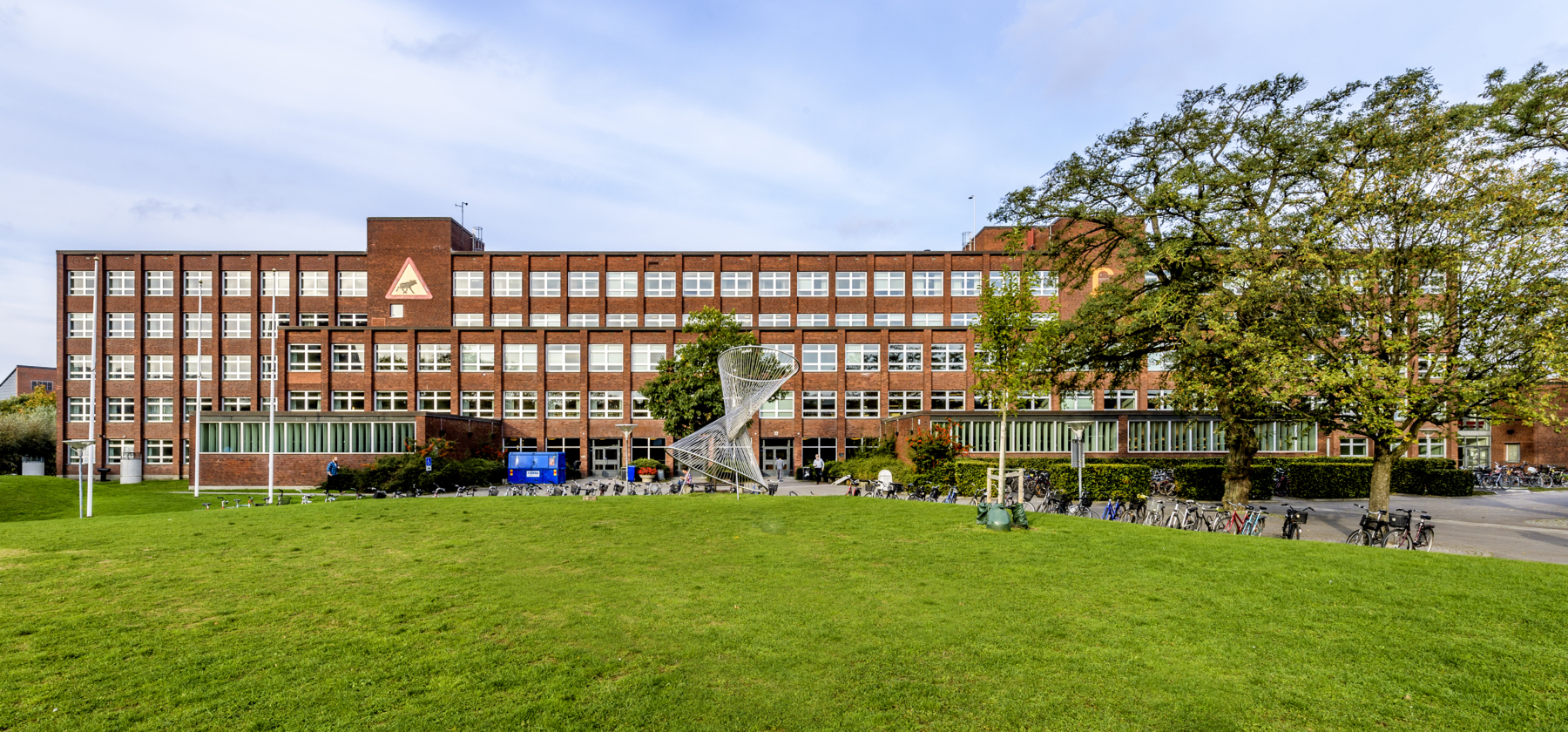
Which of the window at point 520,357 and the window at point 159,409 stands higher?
the window at point 520,357

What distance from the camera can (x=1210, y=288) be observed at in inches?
968

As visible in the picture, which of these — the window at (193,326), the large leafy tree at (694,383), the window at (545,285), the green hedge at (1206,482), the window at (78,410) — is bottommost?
the green hedge at (1206,482)

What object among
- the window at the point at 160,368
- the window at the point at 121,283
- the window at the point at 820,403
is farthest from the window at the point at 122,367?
the window at the point at 820,403

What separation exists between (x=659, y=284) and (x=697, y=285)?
2.84 metres

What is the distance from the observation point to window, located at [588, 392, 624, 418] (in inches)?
2039

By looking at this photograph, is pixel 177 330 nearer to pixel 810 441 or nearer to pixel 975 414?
pixel 810 441

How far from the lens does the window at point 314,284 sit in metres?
58.7

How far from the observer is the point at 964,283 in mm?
59281

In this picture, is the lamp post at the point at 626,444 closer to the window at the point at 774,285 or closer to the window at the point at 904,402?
the window at the point at 774,285

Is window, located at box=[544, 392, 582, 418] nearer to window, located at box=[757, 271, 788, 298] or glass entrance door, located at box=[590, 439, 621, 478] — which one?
glass entrance door, located at box=[590, 439, 621, 478]

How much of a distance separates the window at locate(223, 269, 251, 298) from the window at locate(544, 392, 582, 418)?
26684mm

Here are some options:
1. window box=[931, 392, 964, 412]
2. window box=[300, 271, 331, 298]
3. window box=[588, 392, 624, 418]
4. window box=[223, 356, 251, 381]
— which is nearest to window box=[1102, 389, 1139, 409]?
window box=[931, 392, 964, 412]

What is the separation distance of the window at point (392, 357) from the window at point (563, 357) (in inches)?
375

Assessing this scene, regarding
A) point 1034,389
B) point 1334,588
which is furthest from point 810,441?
point 1334,588
